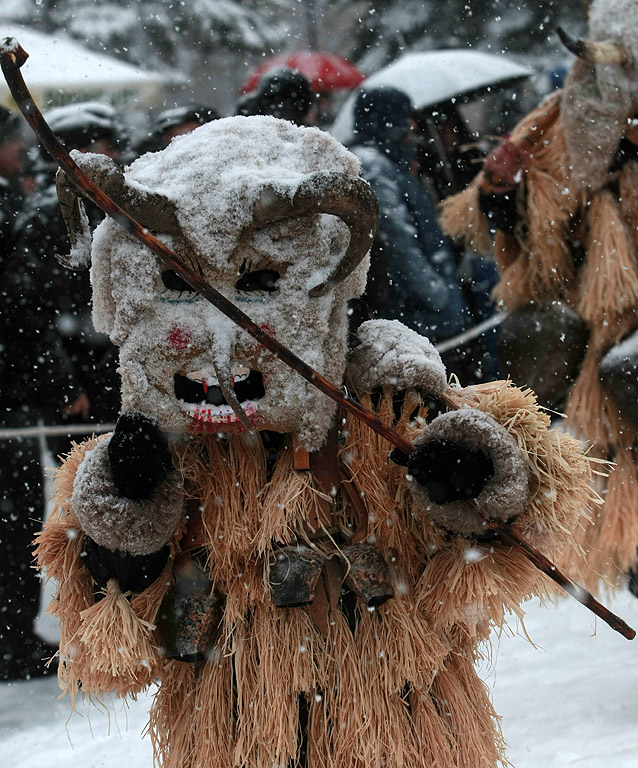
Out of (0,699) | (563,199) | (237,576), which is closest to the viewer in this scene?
(237,576)

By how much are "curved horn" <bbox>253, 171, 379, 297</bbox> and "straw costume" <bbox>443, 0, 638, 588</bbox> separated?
1273 millimetres

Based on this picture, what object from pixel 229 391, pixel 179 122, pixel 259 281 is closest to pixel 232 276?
pixel 259 281

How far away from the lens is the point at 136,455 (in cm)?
143

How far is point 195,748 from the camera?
1561 millimetres

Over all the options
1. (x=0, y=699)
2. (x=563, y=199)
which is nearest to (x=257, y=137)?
(x=563, y=199)

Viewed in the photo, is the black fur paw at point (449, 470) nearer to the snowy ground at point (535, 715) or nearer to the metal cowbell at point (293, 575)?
the metal cowbell at point (293, 575)

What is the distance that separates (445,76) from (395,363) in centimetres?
286

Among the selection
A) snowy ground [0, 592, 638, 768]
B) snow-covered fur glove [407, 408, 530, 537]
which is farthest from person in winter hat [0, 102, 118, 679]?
snow-covered fur glove [407, 408, 530, 537]

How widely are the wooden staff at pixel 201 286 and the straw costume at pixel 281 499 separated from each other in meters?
0.05

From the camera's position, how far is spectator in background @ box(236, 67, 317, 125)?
3.27m

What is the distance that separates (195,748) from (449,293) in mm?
1923

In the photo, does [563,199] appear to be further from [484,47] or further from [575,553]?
[484,47]

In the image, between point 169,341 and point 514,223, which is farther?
point 514,223

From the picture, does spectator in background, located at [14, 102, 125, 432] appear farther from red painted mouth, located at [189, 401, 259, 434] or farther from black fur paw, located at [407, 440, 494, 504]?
black fur paw, located at [407, 440, 494, 504]
